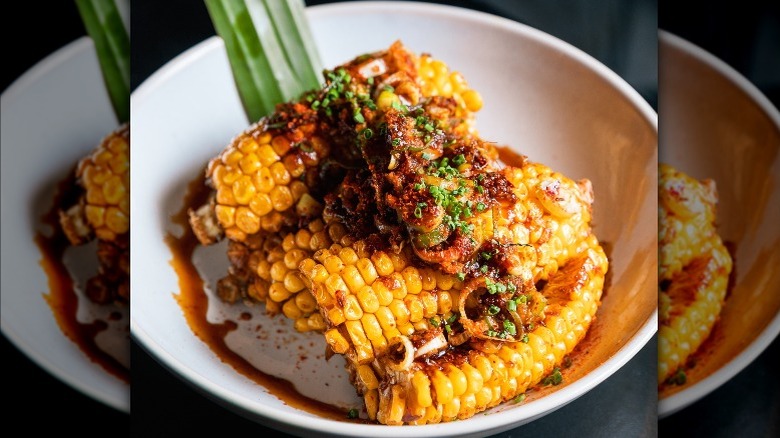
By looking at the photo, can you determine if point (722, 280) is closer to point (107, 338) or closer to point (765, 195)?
point (765, 195)

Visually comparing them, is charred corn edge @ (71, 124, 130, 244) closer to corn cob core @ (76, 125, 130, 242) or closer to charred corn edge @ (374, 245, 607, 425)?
corn cob core @ (76, 125, 130, 242)

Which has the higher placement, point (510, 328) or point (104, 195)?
point (104, 195)

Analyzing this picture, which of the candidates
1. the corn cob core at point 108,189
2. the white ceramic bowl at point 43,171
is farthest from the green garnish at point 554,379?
the corn cob core at point 108,189

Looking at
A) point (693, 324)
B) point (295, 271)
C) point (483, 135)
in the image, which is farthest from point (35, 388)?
point (693, 324)

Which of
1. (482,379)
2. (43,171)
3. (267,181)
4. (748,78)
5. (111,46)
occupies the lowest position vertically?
(482,379)

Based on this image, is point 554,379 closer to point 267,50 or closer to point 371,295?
point 371,295

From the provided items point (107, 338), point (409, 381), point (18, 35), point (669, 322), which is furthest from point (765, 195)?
point (18, 35)
